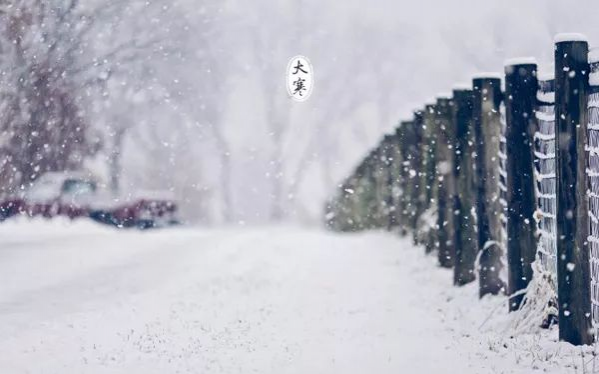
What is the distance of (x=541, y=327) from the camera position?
695 centimetres

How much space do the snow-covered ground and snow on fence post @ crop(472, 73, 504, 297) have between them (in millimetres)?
313

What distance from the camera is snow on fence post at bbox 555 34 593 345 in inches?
245

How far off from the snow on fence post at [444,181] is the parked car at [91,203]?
11.5 m

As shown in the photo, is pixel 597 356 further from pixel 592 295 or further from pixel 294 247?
pixel 294 247

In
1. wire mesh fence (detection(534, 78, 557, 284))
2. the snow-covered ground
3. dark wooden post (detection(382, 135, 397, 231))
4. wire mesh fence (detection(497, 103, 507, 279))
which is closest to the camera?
the snow-covered ground

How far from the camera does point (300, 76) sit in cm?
2247

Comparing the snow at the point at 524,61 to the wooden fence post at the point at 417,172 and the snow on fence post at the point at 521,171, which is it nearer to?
the snow on fence post at the point at 521,171

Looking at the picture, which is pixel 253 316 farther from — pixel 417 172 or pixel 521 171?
pixel 417 172

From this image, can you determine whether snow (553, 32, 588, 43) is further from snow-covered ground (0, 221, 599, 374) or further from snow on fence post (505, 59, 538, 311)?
snow-covered ground (0, 221, 599, 374)

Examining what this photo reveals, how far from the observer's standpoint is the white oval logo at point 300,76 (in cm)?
2181

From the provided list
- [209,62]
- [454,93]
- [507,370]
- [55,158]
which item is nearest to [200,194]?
[209,62]

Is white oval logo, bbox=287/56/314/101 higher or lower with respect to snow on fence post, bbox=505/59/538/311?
higher

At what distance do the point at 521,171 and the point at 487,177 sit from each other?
1.35m

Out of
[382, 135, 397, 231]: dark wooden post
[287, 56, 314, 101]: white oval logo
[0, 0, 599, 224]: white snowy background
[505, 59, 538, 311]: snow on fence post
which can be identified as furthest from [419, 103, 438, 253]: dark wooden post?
[0, 0, 599, 224]: white snowy background
